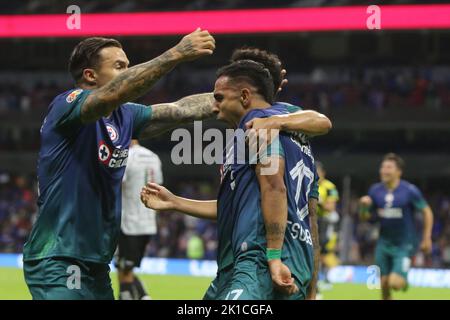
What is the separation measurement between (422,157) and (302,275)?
23.2 m

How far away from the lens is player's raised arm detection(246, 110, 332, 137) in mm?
5000

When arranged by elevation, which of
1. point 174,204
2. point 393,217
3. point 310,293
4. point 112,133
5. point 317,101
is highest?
point 317,101

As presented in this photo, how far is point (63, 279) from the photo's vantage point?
17.8ft

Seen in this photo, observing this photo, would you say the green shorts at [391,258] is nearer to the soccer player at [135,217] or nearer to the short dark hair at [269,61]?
the soccer player at [135,217]

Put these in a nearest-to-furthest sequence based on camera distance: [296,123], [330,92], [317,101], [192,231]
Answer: [296,123], [192,231], [317,101], [330,92]

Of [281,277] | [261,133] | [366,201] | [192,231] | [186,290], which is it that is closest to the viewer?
[281,277]

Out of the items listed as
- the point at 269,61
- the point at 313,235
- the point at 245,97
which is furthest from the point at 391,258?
the point at 245,97

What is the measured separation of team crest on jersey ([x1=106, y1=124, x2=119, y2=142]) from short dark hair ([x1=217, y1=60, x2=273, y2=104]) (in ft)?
2.71

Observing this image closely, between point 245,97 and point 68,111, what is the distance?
101 cm

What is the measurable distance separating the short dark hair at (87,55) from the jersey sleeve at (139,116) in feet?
1.56

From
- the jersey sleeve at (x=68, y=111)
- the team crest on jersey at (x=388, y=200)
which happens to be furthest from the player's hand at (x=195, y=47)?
the team crest on jersey at (x=388, y=200)

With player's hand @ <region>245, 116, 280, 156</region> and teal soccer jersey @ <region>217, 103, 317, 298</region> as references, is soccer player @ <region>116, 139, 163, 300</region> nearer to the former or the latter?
teal soccer jersey @ <region>217, 103, 317, 298</region>

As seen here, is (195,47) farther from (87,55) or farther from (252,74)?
(87,55)

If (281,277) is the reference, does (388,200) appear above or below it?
above
